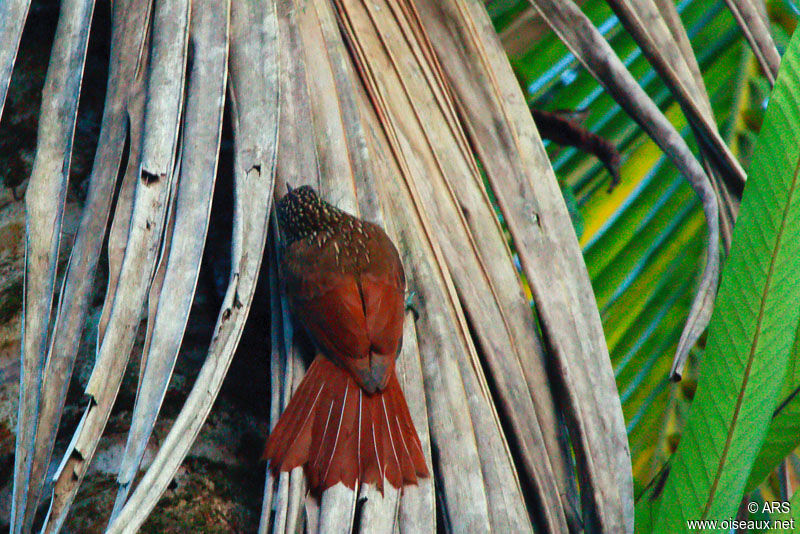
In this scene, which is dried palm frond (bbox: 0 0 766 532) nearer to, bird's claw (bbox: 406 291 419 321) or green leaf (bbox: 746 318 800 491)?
bird's claw (bbox: 406 291 419 321)

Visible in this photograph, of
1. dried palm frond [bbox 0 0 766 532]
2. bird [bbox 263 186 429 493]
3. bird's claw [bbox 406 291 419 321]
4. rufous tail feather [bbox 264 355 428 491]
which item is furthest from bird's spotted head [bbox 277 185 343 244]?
rufous tail feather [bbox 264 355 428 491]

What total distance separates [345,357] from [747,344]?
91 centimetres

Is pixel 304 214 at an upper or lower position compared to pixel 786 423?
upper

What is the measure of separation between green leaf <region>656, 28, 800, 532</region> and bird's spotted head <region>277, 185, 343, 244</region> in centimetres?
89

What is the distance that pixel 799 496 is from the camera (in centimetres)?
→ 144

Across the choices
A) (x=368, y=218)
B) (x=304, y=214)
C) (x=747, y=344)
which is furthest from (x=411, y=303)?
(x=747, y=344)

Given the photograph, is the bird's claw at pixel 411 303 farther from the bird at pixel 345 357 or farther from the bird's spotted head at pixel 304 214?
the bird's spotted head at pixel 304 214

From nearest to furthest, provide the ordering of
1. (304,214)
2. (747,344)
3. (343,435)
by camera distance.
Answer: (747,344)
(343,435)
(304,214)

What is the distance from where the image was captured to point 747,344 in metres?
1.50

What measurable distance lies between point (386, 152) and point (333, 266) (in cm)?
37

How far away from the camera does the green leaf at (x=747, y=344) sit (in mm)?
1419

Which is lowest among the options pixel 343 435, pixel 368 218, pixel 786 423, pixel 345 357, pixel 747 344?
pixel 786 423

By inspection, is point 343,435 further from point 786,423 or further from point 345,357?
point 786,423

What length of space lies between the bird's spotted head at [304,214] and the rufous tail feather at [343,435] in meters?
0.40
